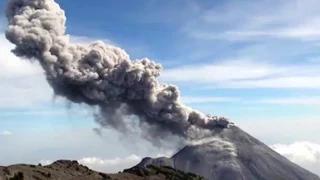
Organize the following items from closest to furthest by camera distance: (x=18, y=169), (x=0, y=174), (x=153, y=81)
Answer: (x=0, y=174) < (x=18, y=169) < (x=153, y=81)

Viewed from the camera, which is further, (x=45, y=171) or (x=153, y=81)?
(x=153, y=81)

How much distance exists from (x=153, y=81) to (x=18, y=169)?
64.1 m

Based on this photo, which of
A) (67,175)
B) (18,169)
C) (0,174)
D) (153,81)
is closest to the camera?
(0,174)

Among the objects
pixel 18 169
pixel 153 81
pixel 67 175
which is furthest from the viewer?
pixel 153 81

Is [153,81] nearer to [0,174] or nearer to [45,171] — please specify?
[45,171]

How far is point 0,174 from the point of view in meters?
144

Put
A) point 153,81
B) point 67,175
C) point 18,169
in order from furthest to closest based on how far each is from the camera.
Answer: point 153,81 < point 67,175 < point 18,169

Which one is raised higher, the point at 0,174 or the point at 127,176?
the point at 127,176

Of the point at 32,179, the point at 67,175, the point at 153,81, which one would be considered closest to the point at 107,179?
the point at 67,175

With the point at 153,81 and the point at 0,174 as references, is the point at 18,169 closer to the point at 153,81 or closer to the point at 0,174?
the point at 0,174

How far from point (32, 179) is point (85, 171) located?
49330mm

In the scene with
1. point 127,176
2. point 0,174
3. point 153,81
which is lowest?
point 0,174

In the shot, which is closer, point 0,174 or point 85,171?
point 0,174

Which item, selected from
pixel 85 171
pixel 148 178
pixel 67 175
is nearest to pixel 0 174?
pixel 67 175
